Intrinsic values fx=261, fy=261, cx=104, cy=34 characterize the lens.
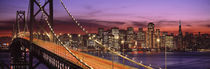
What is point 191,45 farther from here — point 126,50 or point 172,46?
point 126,50

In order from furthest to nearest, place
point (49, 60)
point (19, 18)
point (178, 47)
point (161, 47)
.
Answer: point (178, 47), point (161, 47), point (19, 18), point (49, 60)

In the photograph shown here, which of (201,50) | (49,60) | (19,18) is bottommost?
(201,50)

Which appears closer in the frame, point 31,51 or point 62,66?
point 62,66

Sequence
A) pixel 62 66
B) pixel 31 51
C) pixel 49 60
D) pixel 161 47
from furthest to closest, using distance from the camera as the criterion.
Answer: pixel 161 47, pixel 31 51, pixel 49 60, pixel 62 66

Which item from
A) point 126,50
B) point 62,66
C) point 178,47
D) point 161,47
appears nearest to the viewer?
point 62,66

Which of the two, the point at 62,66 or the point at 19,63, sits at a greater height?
the point at 62,66

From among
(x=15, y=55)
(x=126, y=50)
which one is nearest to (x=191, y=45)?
(x=126, y=50)

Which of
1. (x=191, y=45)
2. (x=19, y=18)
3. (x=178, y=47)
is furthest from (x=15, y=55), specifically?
A: (x=191, y=45)

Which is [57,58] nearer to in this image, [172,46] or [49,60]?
[49,60]

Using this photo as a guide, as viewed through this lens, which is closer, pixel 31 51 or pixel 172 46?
pixel 31 51
